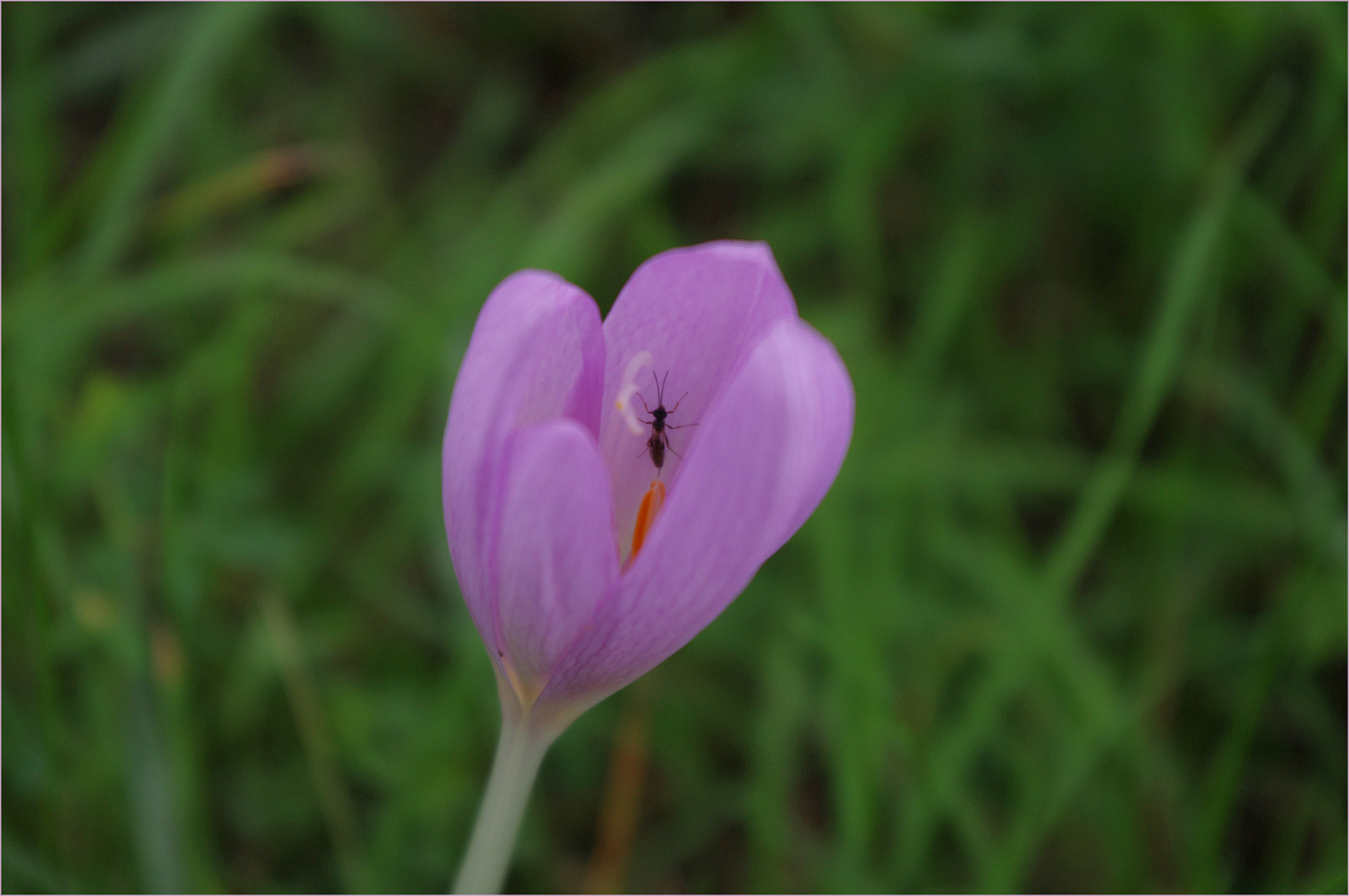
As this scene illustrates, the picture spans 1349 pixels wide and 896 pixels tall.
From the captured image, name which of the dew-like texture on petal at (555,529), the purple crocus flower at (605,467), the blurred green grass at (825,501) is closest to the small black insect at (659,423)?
the purple crocus flower at (605,467)

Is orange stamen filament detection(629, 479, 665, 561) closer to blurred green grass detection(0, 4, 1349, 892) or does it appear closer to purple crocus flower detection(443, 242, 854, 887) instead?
purple crocus flower detection(443, 242, 854, 887)

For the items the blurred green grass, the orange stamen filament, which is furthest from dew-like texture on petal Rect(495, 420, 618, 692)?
the blurred green grass

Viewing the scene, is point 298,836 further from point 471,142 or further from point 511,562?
point 471,142

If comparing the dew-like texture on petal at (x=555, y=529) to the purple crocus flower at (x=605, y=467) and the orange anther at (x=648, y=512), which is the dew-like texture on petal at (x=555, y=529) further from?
the orange anther at (x=648, y=512)

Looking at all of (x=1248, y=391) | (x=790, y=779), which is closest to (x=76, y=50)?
(x=790, y=779)

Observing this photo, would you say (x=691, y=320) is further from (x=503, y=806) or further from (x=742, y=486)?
(x=503, y=806)
